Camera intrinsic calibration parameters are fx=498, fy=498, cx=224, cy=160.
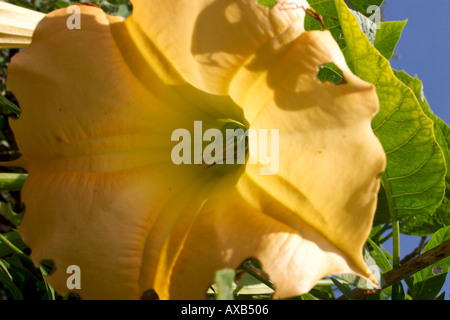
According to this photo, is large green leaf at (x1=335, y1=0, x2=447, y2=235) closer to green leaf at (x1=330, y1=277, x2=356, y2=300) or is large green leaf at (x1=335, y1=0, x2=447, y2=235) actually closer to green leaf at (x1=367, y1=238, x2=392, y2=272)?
green leaf at (x1=367, y1=238, x2=392, y2=272)

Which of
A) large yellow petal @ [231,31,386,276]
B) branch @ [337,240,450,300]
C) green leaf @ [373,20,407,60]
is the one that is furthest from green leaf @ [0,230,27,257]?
green leaf @ [373,20,407,60]

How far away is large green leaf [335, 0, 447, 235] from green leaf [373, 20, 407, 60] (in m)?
0.11

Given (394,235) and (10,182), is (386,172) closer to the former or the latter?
(394,235)

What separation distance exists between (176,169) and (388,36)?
0.40m

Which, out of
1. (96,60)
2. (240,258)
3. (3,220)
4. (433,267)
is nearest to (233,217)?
(240,258)

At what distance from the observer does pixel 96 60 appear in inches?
26.5

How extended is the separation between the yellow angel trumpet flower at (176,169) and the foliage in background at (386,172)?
2.4 inches

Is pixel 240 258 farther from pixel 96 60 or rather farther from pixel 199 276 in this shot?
pixel 96 60

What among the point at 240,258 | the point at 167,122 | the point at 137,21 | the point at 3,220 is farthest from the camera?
the point at 3,220

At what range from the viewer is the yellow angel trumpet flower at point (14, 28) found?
2.68 feet

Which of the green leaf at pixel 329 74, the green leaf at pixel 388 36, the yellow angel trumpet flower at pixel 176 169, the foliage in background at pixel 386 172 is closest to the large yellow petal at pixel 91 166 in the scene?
the yellow angel trumpet flower at pixel 176 169

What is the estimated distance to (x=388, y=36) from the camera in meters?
0.80

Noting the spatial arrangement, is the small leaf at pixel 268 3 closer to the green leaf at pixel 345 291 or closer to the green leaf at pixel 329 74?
the green leaf at pixel 329 74

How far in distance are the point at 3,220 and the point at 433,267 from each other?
38.5 inches
